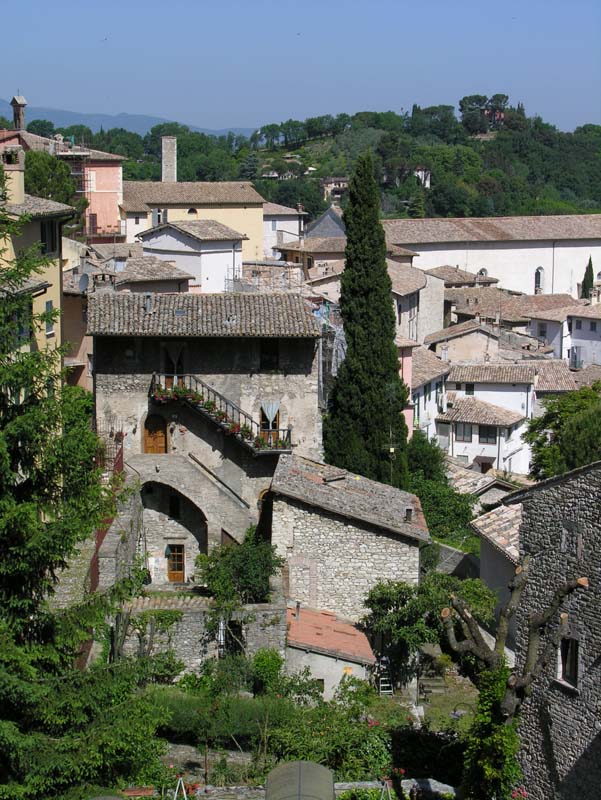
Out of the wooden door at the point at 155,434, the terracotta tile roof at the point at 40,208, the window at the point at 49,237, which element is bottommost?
the wooden door at the point at 155,434

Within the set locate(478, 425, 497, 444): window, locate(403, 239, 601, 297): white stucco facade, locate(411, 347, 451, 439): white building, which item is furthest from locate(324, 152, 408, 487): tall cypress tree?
locate(403, 239, 601, 297): white stucco facade

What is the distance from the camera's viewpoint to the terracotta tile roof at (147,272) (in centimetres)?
4264

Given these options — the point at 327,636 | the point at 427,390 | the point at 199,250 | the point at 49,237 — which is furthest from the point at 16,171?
the point at 427,390

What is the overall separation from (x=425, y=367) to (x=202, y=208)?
2872cm

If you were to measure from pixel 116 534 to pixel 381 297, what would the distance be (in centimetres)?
1560

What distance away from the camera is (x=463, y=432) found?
55.3 meters

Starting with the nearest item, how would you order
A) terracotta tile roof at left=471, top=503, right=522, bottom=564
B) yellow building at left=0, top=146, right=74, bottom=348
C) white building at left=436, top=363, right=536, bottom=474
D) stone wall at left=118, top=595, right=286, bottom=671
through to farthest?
stone wall at left=118, top=595, right=286, bottom=671 < terracotta tile roof at left=471, top=503, right=522, bottom=564 < yellow building at left=0, top=146, right=74, bottom=348 < white building at left=436, top=363, right=536, bottom=474

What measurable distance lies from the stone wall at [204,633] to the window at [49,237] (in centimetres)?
1110

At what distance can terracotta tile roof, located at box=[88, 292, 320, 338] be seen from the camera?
3069cm

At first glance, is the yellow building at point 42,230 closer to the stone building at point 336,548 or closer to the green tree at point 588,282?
the stone building at point 336,548

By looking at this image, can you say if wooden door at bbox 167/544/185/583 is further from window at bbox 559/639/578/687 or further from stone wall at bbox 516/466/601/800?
window at bbox 559/639/578/687

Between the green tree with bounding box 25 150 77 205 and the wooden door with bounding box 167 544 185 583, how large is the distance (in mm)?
33240

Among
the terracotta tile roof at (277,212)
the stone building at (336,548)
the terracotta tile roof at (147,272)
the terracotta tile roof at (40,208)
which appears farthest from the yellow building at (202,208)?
the stone building at (336,548)

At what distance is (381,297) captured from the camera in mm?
37906
